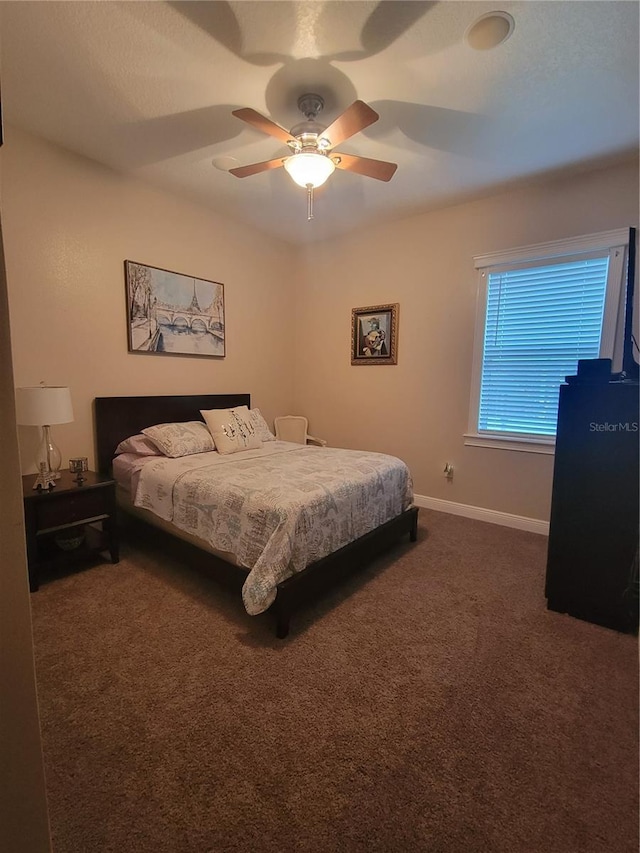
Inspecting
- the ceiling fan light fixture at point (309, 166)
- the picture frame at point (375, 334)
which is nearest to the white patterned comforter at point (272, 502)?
the picture frame at point (375, 334)

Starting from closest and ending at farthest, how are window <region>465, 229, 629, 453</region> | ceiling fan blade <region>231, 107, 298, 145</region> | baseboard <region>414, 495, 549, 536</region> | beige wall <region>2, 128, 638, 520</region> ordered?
ceiling fan blade <region>231, 107, 298, 145</region>
beige wall <region>2, 128, 638, 520</region>
window <region>465, 229, 629, 453</region>
baseboard <region>414, 495, 549, 536</region>

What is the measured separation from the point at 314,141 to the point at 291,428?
2984 mm

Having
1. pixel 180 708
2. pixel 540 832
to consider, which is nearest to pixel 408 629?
pixel 540 832

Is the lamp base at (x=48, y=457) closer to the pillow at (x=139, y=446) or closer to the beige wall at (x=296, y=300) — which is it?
the beige wall at (x=296, y=300)

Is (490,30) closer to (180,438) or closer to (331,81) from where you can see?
(331,81)

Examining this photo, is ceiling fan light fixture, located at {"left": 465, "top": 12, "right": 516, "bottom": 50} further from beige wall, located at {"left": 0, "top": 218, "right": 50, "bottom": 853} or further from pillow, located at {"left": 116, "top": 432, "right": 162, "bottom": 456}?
pillow, located at {"left": 116, "top": 432, "right": 162, "bottom": 456}

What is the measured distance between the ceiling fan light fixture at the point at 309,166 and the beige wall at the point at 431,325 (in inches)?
72.8

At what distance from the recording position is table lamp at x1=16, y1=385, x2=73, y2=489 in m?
2.36

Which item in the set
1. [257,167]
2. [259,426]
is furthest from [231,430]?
[257,167]

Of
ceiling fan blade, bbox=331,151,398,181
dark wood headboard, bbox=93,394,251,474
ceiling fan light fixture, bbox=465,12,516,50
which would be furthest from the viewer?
dark wood headboard, bbox=93,394,251,474

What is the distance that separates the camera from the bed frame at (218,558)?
Answer: 2.00m

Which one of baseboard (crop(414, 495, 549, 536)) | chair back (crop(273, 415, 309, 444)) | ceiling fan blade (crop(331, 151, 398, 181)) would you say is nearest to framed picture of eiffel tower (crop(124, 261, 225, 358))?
chair back (crop(273, 415, 309, 444))

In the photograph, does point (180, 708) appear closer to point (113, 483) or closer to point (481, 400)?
point (113, 483)

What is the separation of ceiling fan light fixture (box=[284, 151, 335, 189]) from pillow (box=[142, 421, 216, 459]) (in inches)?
79.1
